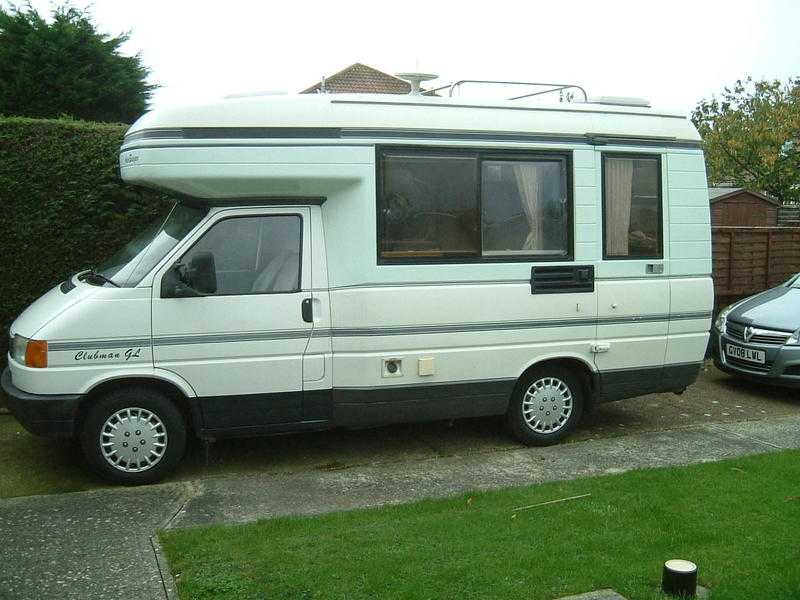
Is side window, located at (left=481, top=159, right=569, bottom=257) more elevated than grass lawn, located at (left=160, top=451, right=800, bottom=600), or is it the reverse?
side window, located at (left=481, top=159, right=569, bottom=257)

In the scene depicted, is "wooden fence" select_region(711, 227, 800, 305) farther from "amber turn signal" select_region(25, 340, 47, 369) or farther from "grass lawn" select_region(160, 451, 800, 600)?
"amber turn signal" select_region(25, 340, 47, 369)

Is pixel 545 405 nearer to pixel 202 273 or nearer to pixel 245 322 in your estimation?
pixel 245 322

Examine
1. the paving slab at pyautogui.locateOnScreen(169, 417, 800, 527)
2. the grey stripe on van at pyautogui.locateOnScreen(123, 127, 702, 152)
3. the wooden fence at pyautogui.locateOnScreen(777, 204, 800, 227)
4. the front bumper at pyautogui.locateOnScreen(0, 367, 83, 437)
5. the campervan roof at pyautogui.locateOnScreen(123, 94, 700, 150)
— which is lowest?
the paving slab at pyautogui.locateOnScreen(169, 417, 800, 527)

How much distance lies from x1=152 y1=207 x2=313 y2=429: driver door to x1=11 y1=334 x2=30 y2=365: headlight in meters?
0.92

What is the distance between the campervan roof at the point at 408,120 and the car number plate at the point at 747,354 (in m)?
3.03

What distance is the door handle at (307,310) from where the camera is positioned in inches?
262

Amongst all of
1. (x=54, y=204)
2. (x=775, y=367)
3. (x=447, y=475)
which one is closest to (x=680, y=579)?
(x=447, y=475)

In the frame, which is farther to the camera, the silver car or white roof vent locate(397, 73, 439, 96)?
the silver car

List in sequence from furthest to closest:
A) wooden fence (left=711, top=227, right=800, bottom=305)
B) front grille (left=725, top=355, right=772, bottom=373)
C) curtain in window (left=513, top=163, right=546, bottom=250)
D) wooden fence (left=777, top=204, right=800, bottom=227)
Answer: wooden fence (left=777, top=204, right=800, bottom=227) → wooden fence (left=711, top=227, right=800, bottom=305) → front grille (left=725, top=355, right=772, bottom=373) → curtain in window (left=513, top=163, right=546, bottom=250)

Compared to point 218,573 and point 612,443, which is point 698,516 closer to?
point 612,443

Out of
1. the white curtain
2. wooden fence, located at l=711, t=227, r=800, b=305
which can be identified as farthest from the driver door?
wooden fence, located at l=711, t=227, r=800, b=305

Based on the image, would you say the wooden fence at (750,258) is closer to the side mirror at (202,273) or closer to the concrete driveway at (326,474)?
the concrete driveway at (326,474)

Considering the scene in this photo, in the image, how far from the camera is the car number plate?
9.70 metres

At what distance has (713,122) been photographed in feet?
113
